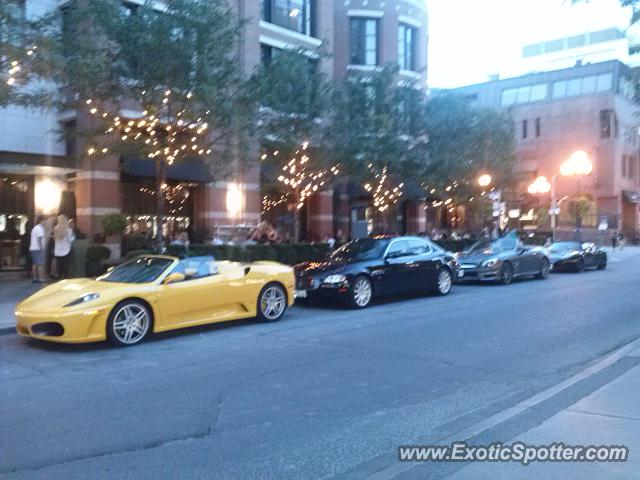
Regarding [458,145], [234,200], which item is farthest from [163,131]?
[458,145]

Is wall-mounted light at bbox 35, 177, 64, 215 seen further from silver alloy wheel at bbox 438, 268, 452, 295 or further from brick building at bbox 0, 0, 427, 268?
silver alloy wheel at bbox 438, 268, 452, 295

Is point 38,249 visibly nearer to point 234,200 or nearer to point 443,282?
point 234,200

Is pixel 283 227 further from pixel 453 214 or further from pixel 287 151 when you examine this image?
pixel 453 214

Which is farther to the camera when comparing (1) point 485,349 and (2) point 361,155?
(2) point 361,155

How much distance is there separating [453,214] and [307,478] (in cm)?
3581

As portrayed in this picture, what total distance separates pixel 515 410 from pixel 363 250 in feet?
28.6

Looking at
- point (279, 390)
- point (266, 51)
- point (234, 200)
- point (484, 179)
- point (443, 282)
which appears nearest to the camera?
point (279, 390)

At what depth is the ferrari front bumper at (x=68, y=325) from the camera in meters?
8.77

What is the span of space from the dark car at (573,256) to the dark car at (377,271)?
7.96m

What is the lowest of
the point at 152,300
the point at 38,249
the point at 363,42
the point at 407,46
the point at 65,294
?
the point at 152,300

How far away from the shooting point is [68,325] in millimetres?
8750

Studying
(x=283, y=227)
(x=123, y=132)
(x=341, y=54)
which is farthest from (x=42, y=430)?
(x=341, y=54)

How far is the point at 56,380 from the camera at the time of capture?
736cm

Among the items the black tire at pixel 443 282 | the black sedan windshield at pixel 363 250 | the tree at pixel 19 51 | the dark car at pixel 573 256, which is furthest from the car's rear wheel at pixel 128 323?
the dark car at pixel 573 256
